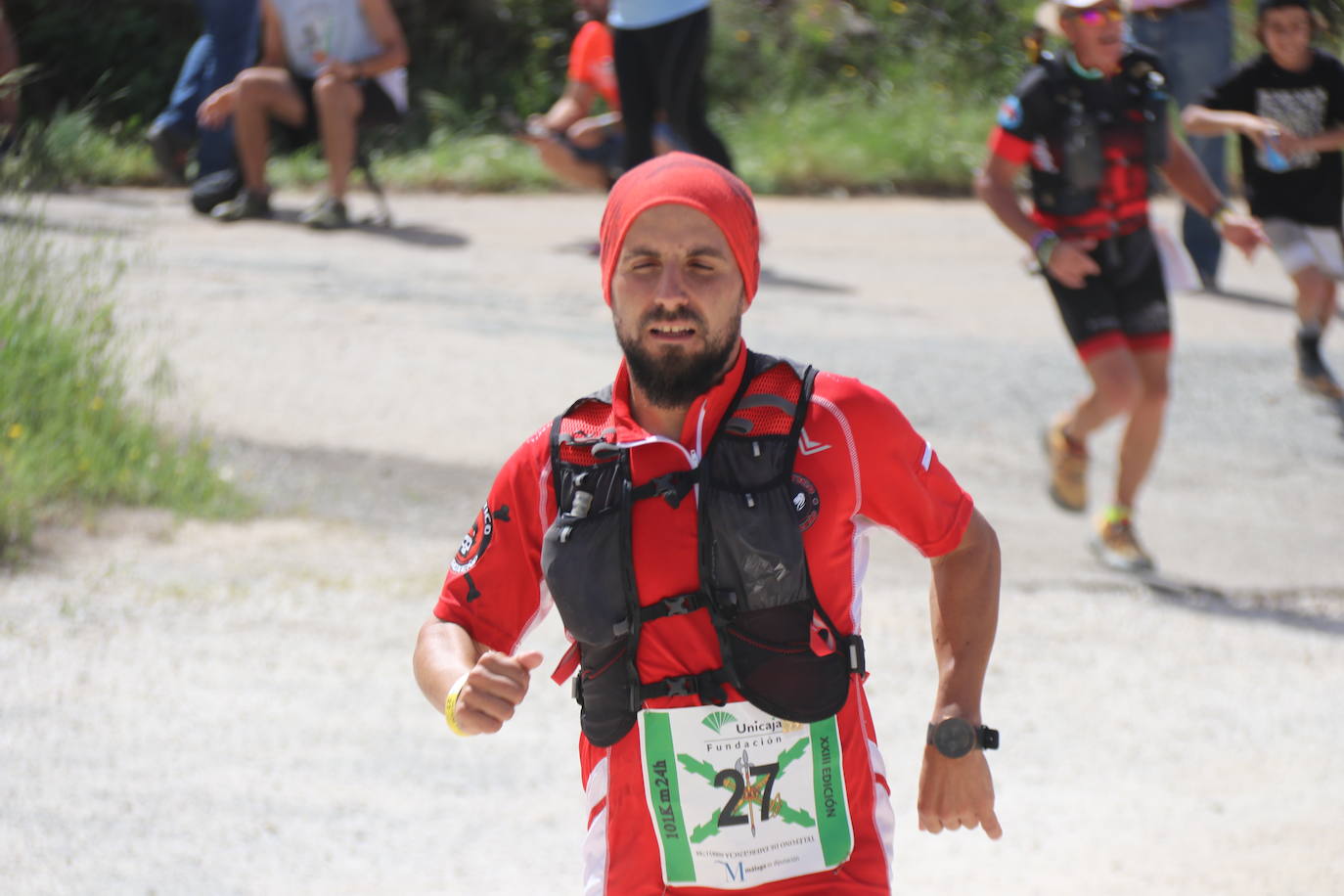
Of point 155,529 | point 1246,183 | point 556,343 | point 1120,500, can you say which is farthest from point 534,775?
point 1246,183

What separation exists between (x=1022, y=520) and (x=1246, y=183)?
76.7 inches

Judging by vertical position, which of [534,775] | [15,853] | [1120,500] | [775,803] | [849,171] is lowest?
[849,171]

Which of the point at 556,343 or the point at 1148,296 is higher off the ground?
the point at 1148,296

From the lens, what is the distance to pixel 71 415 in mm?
5965

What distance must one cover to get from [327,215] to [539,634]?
186 inches

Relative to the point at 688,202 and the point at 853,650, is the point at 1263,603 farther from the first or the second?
the point at 688,202

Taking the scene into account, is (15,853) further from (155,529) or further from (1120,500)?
(1120,500)

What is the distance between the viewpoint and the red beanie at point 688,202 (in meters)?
2.15

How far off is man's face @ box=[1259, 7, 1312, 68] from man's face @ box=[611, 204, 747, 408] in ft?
16.5

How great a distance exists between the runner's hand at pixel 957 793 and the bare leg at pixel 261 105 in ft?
24.0

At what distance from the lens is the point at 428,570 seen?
5.57m

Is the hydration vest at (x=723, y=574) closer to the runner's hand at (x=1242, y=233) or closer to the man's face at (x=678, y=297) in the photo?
the man's face at (x=678, y=297)

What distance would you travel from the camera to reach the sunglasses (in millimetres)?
5262

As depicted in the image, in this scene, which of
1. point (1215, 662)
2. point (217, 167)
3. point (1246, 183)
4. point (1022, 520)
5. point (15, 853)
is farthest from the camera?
point (217, 167)
